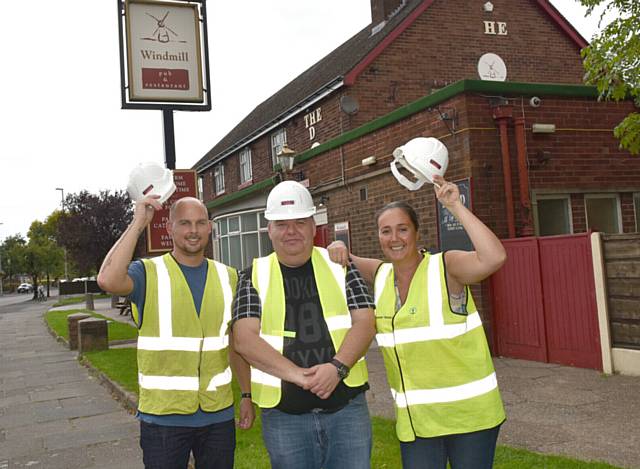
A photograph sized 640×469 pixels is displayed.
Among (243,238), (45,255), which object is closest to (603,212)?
(243,238)

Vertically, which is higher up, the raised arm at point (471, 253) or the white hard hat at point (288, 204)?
the white hard hat at point (288, 204)

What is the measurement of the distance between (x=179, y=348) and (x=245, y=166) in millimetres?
21778

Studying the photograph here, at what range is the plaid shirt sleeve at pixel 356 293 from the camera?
2.88m

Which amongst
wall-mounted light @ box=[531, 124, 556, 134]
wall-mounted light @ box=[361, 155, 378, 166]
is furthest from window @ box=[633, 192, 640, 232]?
wall-mounted light @ box=[361, 155, 378, 166]

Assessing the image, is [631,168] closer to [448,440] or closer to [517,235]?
[517,235]

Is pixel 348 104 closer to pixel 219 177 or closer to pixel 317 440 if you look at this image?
pixel 219 177

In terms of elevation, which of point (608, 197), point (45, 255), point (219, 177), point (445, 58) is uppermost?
point (445, 58)

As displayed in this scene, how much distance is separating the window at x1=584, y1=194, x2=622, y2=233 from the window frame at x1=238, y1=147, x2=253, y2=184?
15.4 metres

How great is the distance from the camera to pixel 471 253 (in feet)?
8.73

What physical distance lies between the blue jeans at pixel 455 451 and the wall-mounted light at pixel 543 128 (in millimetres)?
7524

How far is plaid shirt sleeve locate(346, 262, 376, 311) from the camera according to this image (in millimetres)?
2885

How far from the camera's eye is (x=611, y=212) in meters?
10.4

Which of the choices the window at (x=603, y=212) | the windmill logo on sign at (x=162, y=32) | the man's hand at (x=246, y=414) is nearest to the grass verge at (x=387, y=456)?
the man's hand at (x=246, y=414)

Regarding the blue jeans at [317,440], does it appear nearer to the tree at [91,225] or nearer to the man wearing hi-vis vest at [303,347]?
the man wearing hi-vis vest at [303,347]
